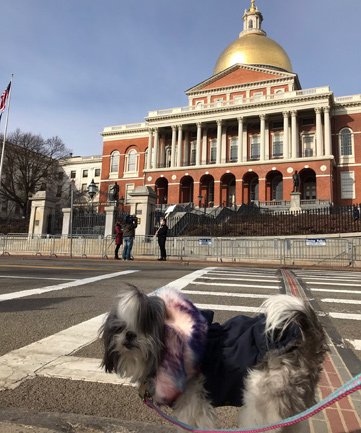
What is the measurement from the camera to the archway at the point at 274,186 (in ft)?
168

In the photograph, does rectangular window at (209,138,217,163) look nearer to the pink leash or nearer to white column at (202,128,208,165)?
white column at (202,128,208,165)

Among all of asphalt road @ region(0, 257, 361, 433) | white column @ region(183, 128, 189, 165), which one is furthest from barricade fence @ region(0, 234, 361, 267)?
white column @ region(183, 128, 189, 165)

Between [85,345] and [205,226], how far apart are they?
22527 mm

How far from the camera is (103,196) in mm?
61594

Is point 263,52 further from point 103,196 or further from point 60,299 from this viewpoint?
point 60,299

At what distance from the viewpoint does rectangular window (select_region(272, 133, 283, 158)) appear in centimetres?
5291

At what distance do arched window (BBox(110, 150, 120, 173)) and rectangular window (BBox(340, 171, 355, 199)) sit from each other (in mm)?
37384

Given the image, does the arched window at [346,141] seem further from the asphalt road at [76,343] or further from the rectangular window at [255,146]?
the asphalt road at [76,343]

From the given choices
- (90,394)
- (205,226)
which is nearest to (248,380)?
(90,394)

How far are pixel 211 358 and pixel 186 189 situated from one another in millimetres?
55502

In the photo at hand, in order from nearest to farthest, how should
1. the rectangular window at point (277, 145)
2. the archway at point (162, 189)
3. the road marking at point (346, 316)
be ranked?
the road marking at point (346, 316), the rectangular window at point (277, 145), the archway at point (162, 189)

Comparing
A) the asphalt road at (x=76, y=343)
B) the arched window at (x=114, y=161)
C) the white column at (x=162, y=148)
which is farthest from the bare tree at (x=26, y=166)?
the asphalt road at (x=76, y=343)

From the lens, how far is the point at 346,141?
5116 centimetres

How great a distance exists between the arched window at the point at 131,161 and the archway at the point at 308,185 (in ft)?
92.8
